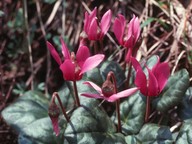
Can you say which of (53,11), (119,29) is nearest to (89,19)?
(119,29)

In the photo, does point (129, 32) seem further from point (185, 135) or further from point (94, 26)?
point (185, 135)

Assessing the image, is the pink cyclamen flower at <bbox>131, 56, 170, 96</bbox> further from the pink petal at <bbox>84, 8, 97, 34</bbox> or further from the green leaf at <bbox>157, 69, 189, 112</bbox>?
the pink petal at <bbox>84, 8, 97, 34</bbox>

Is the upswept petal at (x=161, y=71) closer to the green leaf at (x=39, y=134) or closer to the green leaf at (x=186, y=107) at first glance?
the green leaf at (x=186, y=107)

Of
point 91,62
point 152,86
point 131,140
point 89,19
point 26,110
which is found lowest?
point 131,140

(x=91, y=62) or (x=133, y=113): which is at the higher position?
(x=91, y=62)

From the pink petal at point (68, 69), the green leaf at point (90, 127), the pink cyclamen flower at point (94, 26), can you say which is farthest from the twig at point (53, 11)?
the pink petal at point (68, 69)

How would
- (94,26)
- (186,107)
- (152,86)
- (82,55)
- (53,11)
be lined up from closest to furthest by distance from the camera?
(152,86) → (82,55) → (94,26) → (186,107) → (53,11)

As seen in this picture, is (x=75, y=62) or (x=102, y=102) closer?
(x=75, y=62)
